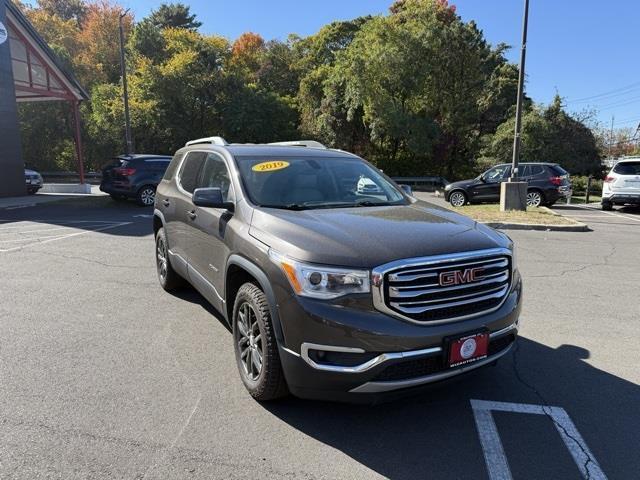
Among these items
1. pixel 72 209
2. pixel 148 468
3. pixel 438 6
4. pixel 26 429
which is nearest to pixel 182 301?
pixel 26 429

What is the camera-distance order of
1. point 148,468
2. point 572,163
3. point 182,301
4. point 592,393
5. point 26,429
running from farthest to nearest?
point 572,163, point 182,301, point 592,393, point 26,429, point 148,468

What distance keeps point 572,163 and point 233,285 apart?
28.5 m

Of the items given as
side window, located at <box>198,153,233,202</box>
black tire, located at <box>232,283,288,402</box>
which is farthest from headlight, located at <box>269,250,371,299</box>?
side window, located at <box>198,153,233,202</box>

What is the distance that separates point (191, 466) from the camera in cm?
275

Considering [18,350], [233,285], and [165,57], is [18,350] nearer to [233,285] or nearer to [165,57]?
[233,285]

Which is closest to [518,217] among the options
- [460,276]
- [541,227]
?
[541,227]

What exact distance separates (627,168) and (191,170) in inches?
607

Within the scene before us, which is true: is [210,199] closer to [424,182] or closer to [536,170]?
[536,170]

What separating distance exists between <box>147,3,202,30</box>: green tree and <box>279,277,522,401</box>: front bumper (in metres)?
56.8

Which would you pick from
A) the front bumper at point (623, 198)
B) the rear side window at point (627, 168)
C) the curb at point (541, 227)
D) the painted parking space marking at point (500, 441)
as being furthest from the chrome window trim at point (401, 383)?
the rear side window at point (627, 168)

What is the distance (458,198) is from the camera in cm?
1764

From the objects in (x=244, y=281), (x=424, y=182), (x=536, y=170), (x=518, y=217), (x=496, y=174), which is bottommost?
(x=518, y=217)

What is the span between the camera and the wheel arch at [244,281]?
3.05 metres

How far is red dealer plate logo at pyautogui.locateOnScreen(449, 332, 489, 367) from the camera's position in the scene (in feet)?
9.52
